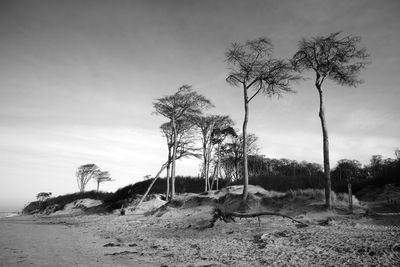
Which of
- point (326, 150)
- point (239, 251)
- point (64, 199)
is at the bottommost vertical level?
point (64, 199)

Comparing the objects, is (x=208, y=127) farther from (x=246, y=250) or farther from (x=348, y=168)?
(x=348, y=168)

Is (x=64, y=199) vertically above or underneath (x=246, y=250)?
underneath

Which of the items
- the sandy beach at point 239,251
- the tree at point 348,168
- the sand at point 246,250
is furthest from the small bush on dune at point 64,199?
the tree at point 348,168

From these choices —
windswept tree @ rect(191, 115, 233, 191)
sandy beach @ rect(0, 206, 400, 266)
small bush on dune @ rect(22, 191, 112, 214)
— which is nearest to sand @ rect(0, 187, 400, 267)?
sandy beach @ rect(0, 206, 400, 266)

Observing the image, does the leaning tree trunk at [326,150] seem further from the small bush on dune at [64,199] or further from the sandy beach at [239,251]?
the small bush on dune at [64,199]

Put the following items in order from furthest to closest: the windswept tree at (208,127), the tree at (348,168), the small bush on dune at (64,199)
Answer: the tree at (348,168) < the small bush on dune at (64,199) < the windswept tree at (208,127)

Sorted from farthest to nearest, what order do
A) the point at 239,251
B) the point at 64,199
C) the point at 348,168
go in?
1. the point at 348,168
2. the point at 64,199
3. the point at 239,251

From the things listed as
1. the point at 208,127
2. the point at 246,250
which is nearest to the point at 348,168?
the point at 208,127

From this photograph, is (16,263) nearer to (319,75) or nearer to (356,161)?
(319,75)

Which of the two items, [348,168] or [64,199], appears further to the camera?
[348,168]

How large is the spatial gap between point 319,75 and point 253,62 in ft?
13.5

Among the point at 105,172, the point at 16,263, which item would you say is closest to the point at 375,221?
the point at 16,263

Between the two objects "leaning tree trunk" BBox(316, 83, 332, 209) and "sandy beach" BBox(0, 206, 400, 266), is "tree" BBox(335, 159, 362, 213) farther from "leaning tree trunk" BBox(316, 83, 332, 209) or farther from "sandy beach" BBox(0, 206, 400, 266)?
"sandy beach" BBox(0, 206, 400, 266)

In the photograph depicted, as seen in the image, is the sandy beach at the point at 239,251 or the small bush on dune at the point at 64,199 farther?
the small bush on dune at the point at 64,199
